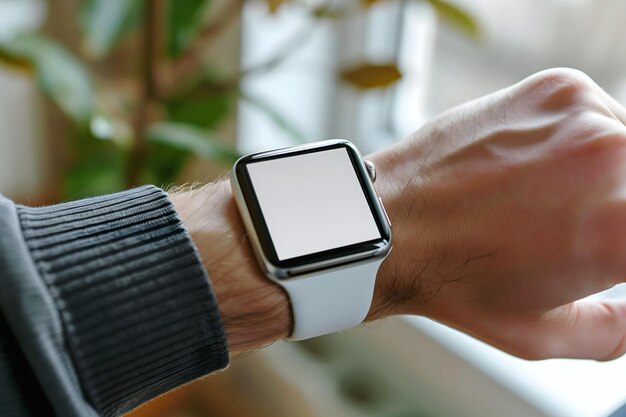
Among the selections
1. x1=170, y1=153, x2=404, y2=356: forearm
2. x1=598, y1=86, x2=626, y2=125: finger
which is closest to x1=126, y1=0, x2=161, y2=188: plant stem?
x1=170, y1=153, x2=404, y2=356: forearm

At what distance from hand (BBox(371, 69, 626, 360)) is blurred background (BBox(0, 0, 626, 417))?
12.7 inches

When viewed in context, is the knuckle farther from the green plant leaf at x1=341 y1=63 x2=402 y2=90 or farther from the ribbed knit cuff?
the green plant leaf at x1=341 y1=63 x2=402 y2=90

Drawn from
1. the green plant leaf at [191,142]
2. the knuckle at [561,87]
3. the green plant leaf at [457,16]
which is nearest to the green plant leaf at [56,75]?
the green plant leaf at [191,142]

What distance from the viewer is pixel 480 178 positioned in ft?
2.06

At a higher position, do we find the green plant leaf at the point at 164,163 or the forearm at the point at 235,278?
the forearm at the point at 235,278

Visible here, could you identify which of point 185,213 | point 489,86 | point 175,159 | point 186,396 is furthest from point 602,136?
point 186,396

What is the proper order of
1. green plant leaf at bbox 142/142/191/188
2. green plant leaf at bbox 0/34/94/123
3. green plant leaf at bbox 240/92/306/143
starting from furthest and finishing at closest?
green plant leaf at bbox 142/142/191/188 → green plant leaf at bbox 240/92/306/143 → green plant leaf at bbox 0/34/94/123

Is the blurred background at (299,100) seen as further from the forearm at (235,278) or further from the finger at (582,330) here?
the forearm at (235,278)

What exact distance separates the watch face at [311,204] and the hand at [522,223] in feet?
0.17

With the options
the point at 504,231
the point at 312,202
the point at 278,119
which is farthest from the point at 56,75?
the point at 504,231

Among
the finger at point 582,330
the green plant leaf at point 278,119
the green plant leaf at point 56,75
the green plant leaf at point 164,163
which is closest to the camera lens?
the finger at point 582,330

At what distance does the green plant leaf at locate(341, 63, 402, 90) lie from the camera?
1077 millimetres

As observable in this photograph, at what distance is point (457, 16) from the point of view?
103 centimetres

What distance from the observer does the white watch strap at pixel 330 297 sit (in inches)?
22.6
